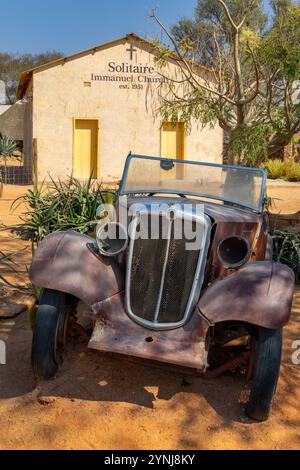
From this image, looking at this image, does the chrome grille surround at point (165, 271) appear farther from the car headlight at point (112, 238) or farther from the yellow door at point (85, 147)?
the yellow door at point (85, 147)

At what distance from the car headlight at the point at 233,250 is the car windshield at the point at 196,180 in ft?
2.59

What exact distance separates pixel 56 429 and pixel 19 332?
1.50 m

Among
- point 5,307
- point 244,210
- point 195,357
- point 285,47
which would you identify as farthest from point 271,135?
point 195,357

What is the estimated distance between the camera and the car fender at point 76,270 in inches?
122

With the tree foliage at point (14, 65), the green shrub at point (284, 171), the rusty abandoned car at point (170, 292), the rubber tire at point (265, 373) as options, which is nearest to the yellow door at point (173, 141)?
the green shrub at point (284, 171)

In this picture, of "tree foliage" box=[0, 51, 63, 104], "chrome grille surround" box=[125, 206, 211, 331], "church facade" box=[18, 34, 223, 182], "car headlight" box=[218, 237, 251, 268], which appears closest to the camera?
"chrome grille surround" box=[125, 206, 211, 331]

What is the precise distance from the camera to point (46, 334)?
3061 mm

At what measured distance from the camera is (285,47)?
7922 millimetres

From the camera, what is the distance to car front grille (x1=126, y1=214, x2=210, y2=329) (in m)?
3.11

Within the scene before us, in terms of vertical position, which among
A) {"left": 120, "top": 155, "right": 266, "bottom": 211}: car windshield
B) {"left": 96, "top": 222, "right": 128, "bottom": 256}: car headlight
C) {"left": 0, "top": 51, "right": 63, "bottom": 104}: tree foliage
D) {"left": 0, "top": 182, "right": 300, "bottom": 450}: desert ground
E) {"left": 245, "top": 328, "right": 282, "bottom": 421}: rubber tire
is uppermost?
{"left": 0, "top": 51, "right": 63, "bottom": 104}: tree foliage

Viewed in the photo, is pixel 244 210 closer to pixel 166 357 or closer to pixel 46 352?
pixel 166 357

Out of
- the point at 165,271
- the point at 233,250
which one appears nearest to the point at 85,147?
the point at 233,250

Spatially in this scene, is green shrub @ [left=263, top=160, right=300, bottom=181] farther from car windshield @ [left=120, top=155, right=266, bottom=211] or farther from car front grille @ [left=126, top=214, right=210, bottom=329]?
car front grille @ [left=126, top=214, right=210, bottom=329]

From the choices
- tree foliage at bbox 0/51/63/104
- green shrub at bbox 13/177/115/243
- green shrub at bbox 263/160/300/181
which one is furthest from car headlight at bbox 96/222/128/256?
tree foliage at bbox 0/51/63/104
